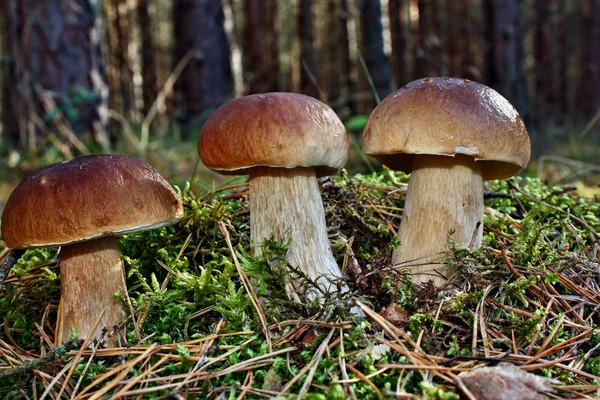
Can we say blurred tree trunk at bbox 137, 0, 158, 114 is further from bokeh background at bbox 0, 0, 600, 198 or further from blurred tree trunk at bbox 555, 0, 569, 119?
blurred tree trunk at bbox 555, 0, 569, 119

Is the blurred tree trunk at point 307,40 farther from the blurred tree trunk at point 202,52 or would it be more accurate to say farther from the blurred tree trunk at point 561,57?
the blurred tree trunk at point 561,57

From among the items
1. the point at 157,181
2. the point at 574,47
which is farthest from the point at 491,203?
the point at 574,47

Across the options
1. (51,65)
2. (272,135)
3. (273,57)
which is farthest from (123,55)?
(272,135)

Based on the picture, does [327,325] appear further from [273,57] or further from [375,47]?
[273,57]

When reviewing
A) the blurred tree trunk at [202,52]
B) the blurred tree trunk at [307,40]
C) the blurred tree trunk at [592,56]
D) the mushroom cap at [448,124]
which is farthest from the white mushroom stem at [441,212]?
the blurred tree trunk at [592,56]

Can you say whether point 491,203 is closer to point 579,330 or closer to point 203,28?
point 579,330
